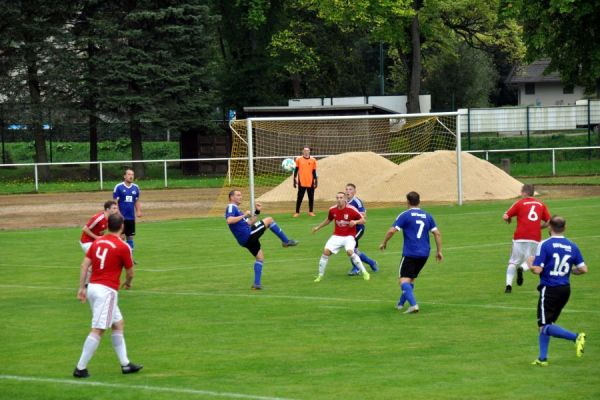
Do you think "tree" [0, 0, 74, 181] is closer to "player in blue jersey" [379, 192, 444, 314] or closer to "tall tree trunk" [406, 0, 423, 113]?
"tall tree trunk" [406, 0, 423, 113]

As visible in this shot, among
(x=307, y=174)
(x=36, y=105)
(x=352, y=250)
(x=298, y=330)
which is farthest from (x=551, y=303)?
(x=36, y=105)

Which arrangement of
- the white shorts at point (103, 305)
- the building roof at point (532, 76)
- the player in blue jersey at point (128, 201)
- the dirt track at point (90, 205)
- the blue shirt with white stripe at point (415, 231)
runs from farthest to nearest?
the building roof at point (532, 76), the dirt track at point (90, 205), the player in blue jersey at point (128, 201), the blue shirt with white stripe at point (415, 231), the white shorts at point (103, 305)

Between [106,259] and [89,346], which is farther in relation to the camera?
[106,259]

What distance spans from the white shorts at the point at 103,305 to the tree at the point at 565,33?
35469 millimetres

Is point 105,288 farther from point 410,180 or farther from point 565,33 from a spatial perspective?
point 565,33

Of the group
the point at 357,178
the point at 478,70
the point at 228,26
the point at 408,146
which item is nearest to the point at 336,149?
the point at 408,146

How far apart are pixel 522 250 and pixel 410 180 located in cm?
2143

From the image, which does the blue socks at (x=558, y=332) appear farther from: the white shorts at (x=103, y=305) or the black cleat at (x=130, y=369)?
the white shorts at (x=103, y=305)

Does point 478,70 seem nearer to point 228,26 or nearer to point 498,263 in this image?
point 228,26

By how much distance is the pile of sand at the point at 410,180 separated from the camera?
39.6 meters

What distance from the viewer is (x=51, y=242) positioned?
1201 inches

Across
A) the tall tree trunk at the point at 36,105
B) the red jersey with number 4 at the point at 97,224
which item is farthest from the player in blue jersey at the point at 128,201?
the tall tree trunk at the point at 36,105

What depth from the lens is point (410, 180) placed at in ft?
132

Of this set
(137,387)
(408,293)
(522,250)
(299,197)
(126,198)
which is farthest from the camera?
(299,197)
